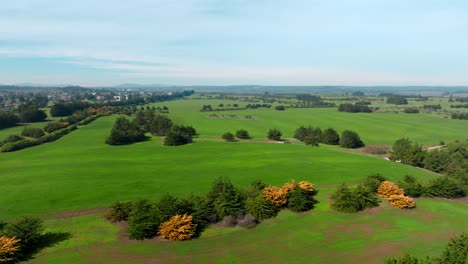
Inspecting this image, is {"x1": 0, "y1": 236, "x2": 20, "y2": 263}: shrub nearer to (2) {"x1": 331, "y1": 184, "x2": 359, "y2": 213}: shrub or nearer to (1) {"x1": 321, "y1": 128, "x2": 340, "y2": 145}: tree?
(2) {"x1": 331, "y1": 184, "x2": 359, "y2": 213}: shrub

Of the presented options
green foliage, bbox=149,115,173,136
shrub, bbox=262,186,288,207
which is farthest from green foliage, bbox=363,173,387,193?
green foliage, bbox=149,115,173,136

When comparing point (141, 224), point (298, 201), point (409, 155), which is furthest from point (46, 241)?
point (409, 155)

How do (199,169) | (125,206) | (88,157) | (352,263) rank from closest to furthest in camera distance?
1. (352,263)
2. (125,206)
3. (199,169)
4. (88,157)

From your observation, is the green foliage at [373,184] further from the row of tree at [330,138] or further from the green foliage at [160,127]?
the green foliage at [160,127]

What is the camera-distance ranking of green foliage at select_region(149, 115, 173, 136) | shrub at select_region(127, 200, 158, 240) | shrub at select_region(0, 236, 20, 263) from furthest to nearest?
green foliage at select_region(149, 115, 173, 136) < shrub at select_region(127, 200, 158, 240) < shrub at select_region(0, 236, 20, 263)

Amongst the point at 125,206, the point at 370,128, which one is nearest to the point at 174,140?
the point at 125,206

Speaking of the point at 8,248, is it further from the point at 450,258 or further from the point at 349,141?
the point at 349,141

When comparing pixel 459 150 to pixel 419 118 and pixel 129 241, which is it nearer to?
pixel 129 241
